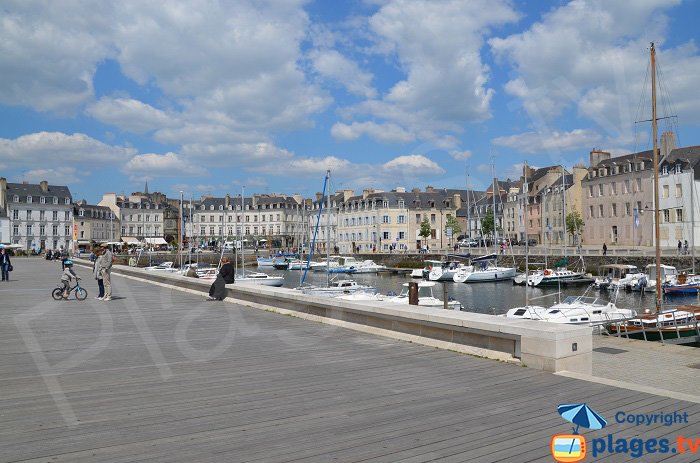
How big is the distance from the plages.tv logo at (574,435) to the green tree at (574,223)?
74981 millimetres

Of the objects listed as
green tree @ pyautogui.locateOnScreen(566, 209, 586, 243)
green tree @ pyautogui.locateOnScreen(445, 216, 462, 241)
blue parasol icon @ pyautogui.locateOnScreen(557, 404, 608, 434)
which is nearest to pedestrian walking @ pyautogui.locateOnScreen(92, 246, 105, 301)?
blue parasol icon @ pyautogui.locateOnScreen(557, 404, 608, 434)

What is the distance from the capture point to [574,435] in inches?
207

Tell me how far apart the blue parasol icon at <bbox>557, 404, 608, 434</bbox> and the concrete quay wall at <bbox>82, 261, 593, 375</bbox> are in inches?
66.3

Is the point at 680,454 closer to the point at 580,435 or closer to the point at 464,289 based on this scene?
the point at 580,435

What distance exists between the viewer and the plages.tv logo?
4824 mm

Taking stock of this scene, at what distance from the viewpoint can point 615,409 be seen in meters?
6.07

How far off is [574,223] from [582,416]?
7556cm

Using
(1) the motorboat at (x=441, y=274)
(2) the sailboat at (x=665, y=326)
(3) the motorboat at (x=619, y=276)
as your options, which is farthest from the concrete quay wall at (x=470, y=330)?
(1) the motorboat at (x=441, y=274)

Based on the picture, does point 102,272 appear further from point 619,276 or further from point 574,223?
point 574,223

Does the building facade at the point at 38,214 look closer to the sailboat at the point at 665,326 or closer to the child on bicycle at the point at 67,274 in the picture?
the child on bicycle at the point at 67,274

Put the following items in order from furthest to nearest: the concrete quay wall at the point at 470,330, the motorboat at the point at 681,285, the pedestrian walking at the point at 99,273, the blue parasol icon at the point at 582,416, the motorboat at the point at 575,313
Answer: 1. the motorboat at the point at 681,285
2. the motorboat at the point at 575,313
3. the pedestrian walking at the point at 99,273
4. the concrete quay wall at the point at 470,330
5. the blue parasol icon at the point at 582,416

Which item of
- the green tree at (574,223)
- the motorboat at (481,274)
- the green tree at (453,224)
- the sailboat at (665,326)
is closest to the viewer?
the sailboat at (665,326)

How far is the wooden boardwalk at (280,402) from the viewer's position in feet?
16.1

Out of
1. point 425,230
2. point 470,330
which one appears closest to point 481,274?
point 425,230
